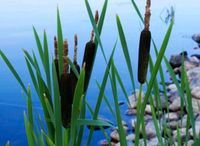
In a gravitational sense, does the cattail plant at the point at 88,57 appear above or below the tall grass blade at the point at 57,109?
above

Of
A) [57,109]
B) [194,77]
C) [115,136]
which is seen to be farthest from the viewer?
[194,77]

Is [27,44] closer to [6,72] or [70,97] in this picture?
[6,72]

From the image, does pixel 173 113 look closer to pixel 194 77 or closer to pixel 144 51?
pixel 194 77

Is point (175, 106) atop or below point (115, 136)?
atop

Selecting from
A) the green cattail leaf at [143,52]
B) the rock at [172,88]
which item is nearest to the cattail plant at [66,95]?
the green cattail leaf at [143,52]

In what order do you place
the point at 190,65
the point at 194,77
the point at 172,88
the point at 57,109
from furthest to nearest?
the point at 190,65 → the point at 194,77 → the point at 172,88 → the point at 57,109

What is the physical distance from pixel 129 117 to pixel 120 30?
7.71 feet

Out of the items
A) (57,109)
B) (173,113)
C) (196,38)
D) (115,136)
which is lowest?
(57,109)

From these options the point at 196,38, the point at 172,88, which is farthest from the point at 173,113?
the point at 196,38

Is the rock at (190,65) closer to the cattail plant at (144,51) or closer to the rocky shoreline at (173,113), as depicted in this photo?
the rocky shoreline at (173,113)

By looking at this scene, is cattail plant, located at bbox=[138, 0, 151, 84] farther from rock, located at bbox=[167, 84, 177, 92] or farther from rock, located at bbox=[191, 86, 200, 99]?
rock, located at bbox=[167, 84, 177, 92]

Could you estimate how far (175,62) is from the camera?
3.97m

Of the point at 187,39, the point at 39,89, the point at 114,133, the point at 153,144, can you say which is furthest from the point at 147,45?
the point at 187,39

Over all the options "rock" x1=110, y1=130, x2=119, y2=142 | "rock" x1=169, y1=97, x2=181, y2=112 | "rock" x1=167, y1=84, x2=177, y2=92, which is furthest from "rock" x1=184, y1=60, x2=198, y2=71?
"rock" x1=110, y1=130, x2=119, y2=142
